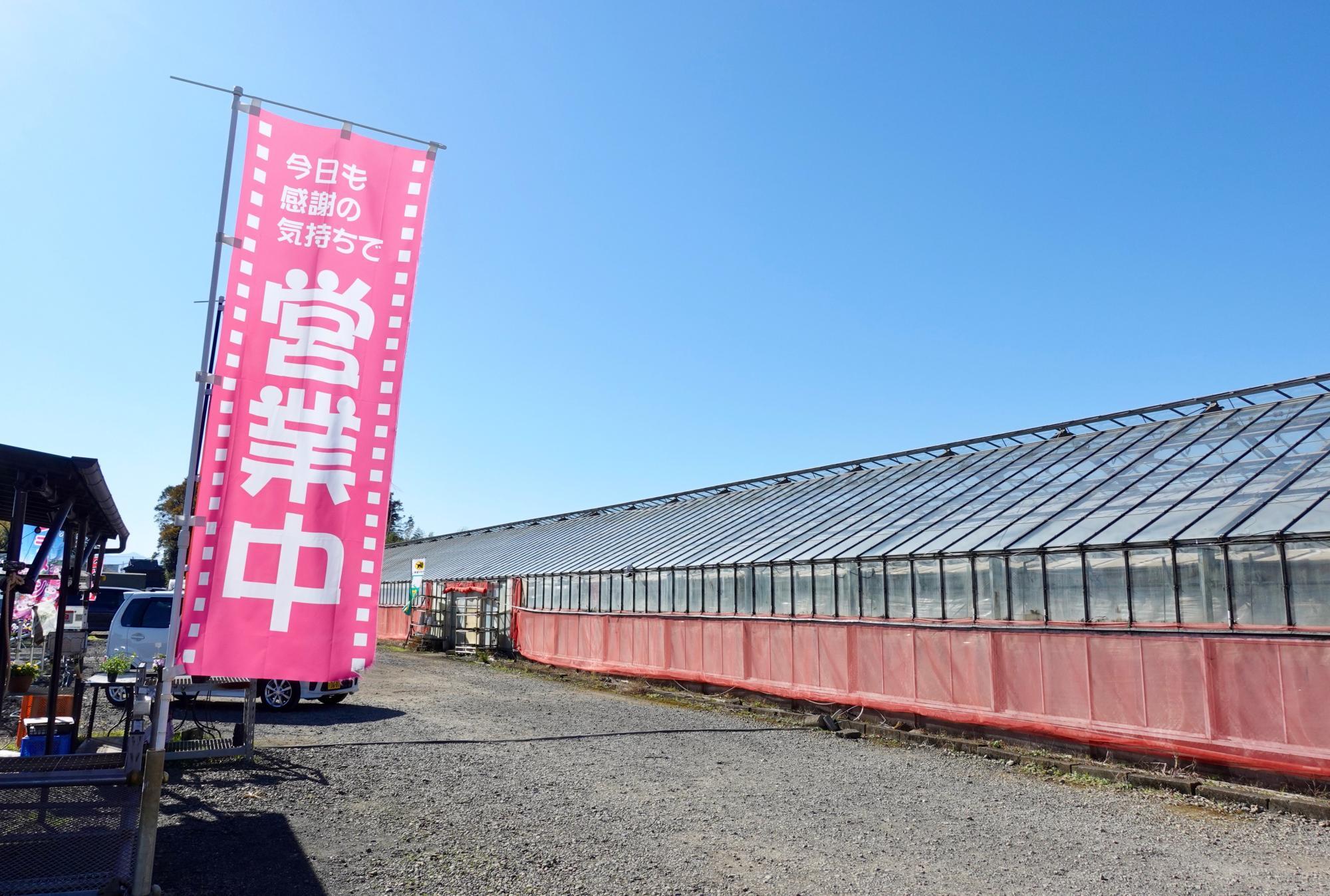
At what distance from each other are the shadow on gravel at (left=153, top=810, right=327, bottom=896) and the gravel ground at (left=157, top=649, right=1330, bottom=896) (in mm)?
24

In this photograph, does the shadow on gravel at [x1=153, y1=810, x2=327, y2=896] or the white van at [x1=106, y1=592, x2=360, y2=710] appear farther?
the white van at [x1=106, y1=592, x2=360, y2=710]

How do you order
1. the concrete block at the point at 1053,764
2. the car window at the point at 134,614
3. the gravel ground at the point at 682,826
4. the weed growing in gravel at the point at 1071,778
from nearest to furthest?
1. the gravel ground at the point at 682,826
2. the weed growing in gravel at the point at 1071,778
3. the concrete block at the point at 1053,764
4. the car window at the point at 134,614

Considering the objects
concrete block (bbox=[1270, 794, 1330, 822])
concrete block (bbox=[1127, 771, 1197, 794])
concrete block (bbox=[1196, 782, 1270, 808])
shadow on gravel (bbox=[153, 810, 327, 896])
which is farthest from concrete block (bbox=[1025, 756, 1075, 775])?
shadow on gravel (bbox=[153, 810, 327, 896])

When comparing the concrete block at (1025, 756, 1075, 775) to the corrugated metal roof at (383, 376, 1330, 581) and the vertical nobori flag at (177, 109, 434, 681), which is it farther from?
the vertical nobori flag at (177, 109, 434, 681)

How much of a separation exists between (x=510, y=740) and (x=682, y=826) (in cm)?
621

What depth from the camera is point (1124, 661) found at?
43.0 feet

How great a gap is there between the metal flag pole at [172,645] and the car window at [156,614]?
12833 mm

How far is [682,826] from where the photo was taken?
891 centimetres

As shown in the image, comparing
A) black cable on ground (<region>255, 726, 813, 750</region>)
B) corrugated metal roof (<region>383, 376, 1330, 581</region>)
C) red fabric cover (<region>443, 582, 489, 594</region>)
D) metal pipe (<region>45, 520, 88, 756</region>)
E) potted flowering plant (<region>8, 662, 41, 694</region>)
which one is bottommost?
black cable on ground (<region>255, 726, 813, 750</region>)

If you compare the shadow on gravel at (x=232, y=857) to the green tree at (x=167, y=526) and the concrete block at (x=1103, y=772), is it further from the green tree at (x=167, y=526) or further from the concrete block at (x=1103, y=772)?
the green tree at (x=167, y=526)

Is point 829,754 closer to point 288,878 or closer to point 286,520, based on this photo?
point 288,878

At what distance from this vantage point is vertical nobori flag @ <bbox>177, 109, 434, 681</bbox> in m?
6.29

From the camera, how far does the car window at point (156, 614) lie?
683 inches

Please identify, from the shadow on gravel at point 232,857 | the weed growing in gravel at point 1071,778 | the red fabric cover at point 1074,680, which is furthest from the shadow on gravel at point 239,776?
the red fabric cover at point 1074,680
